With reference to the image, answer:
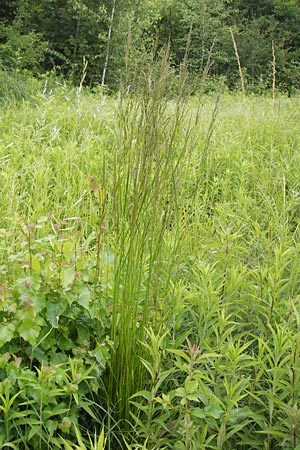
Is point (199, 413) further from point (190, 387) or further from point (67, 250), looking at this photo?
point (67, 250)

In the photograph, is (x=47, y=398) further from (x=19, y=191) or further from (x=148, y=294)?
(x=19, y=191)

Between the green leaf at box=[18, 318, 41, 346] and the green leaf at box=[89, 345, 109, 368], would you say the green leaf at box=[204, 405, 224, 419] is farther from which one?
the green leaf at box=[18, 318, 41, 346]

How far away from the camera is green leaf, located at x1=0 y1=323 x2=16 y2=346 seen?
1.56 m

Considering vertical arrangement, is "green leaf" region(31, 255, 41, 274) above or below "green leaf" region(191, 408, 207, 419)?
above

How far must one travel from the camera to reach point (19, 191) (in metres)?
3.30

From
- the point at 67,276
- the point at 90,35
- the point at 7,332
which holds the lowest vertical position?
the point at 7,332

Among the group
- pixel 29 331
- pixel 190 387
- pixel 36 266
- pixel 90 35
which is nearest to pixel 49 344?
pixel 29 331

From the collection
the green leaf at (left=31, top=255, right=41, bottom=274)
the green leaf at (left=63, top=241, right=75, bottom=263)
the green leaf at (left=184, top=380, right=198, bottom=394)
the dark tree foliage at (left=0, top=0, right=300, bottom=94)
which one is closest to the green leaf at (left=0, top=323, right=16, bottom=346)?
the green leaf at (left=31, top=255, right=41, bottom=274)

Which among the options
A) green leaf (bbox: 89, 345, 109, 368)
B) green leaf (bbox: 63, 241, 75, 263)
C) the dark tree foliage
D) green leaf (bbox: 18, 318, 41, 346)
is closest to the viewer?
green leaf (bbox: 18, 318, 41, 346)

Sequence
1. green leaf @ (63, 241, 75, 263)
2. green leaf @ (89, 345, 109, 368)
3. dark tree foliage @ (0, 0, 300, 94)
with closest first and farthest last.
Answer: green leaf @ (89, 345, 109, 368) → green leaf @ (63, 241, 75, 263) → dark tree foliage @ (0, 0, 300, 94)

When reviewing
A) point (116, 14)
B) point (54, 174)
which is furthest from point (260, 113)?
point (116, 14)

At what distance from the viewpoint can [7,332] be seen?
1581 millimetres

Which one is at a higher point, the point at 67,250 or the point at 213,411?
the point at 67,250

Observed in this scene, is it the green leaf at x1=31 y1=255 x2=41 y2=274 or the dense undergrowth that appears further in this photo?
the green leaf at x1=31 y1=255 x2=41 y2=274
